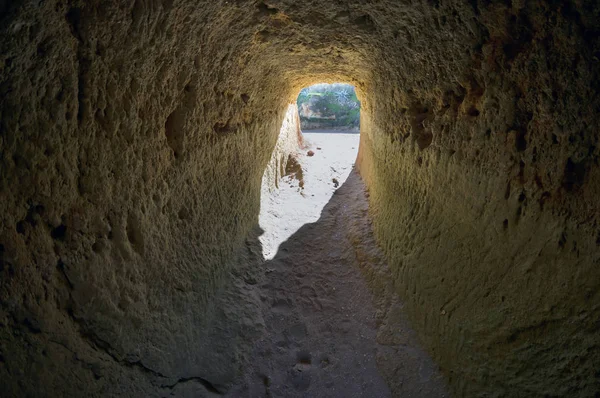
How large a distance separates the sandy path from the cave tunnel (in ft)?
0.09

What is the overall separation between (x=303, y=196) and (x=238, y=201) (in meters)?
2.75

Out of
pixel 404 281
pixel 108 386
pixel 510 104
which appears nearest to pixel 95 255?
pixel 108 386

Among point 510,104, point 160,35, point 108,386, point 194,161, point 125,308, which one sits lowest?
point 108,386

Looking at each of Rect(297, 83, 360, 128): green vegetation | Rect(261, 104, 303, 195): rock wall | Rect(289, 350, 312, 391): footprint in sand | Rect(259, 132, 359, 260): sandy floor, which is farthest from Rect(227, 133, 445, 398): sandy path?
Rect(297, 83, 360, 128): green vegetation

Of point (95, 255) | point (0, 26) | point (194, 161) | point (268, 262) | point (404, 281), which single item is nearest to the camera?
point (0, 26)

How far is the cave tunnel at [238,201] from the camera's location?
5.41 feet

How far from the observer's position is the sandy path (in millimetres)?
3318

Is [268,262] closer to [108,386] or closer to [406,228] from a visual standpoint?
[406,228]

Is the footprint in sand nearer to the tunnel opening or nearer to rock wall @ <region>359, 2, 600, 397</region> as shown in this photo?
rock wall @ <region>359, 2, 600, 397</region>

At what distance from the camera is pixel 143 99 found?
7.51ft

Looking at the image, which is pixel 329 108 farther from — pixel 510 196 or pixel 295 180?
pixel 510 196

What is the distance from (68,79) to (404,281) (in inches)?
137

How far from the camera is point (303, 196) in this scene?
281 inches

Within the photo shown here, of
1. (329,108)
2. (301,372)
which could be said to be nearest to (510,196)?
(301,372)
